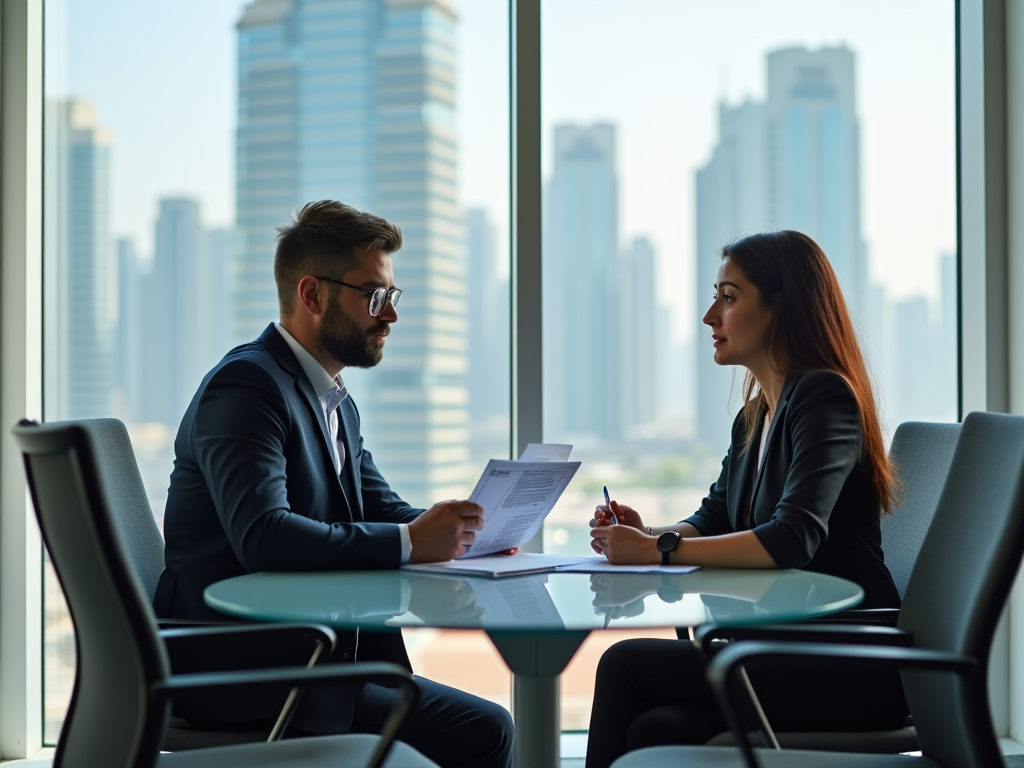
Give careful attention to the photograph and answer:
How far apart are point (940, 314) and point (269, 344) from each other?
233cm

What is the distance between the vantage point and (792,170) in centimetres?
342

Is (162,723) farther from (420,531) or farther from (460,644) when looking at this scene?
(460,644)

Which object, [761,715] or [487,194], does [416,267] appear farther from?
[761,715]

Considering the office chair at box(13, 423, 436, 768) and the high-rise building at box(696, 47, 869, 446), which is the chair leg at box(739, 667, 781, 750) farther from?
the high-rise building at box(696, 47, 869, 446)

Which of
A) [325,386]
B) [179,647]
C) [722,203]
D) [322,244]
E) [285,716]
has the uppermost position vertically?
[722,203]

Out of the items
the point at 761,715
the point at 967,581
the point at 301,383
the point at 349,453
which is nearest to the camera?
the point at 967,581

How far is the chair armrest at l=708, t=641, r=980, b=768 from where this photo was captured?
55.6 inches

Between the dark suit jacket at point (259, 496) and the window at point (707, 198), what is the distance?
3.76 ft

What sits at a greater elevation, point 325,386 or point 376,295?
point 376,295

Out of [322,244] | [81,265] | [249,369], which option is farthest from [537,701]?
[81,265]

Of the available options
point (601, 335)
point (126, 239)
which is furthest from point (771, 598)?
point (126, 239)

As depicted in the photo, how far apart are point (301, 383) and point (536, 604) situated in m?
0.95

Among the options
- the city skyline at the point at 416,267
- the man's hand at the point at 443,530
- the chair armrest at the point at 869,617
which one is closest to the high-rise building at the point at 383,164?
the city skyline at the point at 416,267

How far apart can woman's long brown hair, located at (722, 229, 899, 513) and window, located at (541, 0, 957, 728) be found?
85 centimetres
